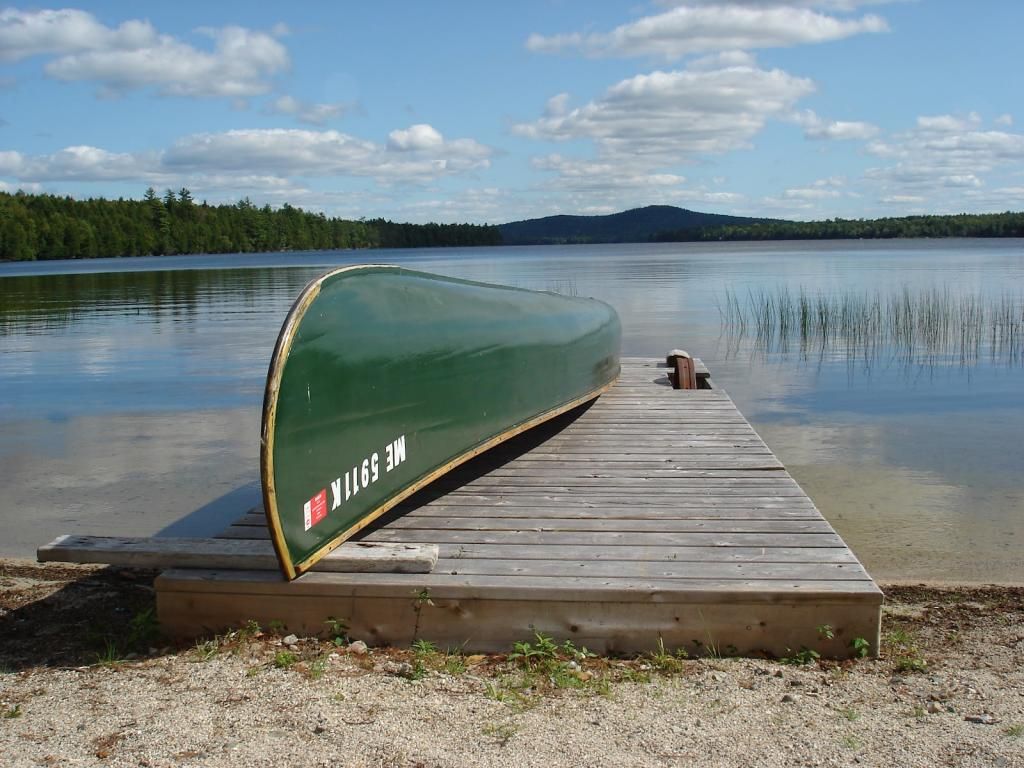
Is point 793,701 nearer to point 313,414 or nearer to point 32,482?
point 313,414

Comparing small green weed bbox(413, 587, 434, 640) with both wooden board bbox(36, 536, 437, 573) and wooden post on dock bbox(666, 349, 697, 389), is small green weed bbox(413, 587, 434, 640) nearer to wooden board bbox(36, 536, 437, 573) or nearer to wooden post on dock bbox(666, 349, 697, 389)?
wooden board bbox(36, 536, 437, 573)

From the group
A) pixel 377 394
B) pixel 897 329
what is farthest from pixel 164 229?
pixel 377 394

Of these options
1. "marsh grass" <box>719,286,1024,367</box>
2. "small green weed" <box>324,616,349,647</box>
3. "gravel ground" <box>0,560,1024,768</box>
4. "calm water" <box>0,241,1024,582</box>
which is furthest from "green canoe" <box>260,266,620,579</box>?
"marsh grass" <box>719,286,1024,367</box>

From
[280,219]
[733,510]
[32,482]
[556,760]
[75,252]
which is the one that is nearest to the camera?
[556,760]

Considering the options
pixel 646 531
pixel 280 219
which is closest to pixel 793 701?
pixel 646 531

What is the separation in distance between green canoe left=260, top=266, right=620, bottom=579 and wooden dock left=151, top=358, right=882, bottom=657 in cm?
23

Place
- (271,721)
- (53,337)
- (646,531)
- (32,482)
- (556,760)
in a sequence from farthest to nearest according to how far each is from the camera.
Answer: (53,337) < (32,482) < (646,531) < (271,721) < (556,760)

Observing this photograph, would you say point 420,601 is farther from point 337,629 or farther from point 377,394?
point 377,394

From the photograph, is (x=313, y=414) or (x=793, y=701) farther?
(x=313, y=414)

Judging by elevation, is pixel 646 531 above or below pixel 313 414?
below

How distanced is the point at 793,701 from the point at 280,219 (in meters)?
118

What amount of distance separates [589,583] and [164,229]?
336ft

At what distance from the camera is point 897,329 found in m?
15.8

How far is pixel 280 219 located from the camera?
116m
